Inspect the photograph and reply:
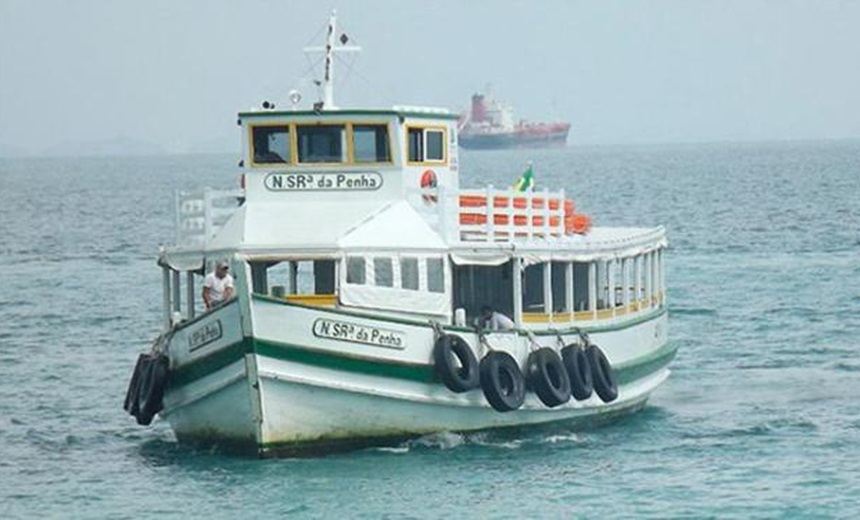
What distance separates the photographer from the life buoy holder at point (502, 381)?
33594 millimetres

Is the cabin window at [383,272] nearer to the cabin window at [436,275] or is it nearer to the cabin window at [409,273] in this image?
the cabin window at [409,273]

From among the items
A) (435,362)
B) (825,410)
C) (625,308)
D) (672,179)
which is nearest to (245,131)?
(435,362)

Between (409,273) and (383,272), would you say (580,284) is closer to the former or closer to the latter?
(409,273)

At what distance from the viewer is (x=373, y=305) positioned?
33344mm

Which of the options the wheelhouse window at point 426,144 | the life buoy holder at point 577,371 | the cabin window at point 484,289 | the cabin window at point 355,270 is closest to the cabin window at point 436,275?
the cabin window at point 355,270

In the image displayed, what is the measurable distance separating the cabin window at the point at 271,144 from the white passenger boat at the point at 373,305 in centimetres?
2

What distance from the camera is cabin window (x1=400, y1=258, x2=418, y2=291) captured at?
3394 cm

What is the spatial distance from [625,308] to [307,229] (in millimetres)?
7119

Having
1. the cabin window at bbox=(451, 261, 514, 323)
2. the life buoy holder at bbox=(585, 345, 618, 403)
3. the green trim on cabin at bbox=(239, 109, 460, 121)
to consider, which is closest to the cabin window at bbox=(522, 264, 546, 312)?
the cabin window at bbox=(451, 261, 514, 323)

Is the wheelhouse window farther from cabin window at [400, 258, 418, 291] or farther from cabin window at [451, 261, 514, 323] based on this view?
cabin window at [400, 258, 418, 291]

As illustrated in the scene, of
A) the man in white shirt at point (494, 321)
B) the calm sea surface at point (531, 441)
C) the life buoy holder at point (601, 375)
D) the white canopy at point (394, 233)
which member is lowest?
the calm sea surface at point (531, 441)

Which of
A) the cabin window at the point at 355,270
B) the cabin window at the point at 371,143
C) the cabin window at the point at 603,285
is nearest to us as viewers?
the cabin window at the point at 355,270

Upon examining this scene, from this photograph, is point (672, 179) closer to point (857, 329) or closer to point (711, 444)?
point (857, 329)

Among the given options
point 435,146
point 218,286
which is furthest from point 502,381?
point 435,146
